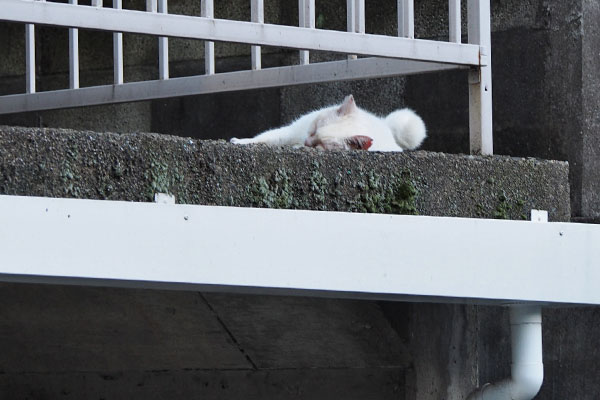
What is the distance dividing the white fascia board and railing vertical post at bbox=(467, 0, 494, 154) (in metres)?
0.35

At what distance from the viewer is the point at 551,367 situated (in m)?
3.38

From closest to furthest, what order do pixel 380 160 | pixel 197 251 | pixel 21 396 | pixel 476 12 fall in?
pixel 197 251, pixel 380 160, pixel 476 12, pixel 21 396

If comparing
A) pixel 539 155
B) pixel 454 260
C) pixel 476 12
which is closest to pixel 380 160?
pixel 454 260

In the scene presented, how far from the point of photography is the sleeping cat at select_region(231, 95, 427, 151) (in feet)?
10.6

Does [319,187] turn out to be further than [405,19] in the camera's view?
No

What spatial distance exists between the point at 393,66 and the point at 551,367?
4.16 ft

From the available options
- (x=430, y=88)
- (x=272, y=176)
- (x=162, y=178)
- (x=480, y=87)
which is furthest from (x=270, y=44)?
(x=430, y=88)

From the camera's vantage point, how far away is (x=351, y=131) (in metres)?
3.26

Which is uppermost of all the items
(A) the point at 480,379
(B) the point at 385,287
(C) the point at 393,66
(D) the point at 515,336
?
(C) the point at 393,66

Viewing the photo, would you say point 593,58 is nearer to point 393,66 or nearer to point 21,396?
point 393,66

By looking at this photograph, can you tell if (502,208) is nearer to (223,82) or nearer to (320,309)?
(320,309)

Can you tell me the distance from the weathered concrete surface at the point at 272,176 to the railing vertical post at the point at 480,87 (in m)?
0.08

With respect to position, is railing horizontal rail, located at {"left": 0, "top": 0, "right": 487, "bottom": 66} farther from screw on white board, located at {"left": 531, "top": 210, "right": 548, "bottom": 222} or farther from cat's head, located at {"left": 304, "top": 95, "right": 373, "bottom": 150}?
cat's head, located at {"left": 304, "top": 95, "right": 373, "bottom": 150}

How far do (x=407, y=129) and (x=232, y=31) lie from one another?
1305 mm
